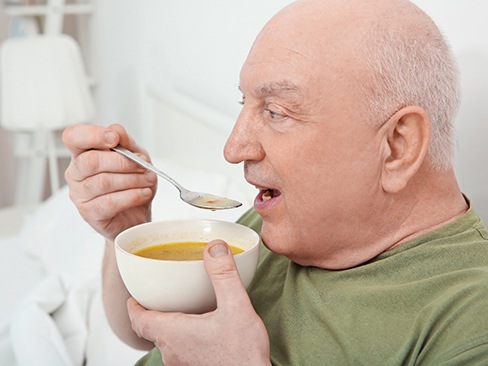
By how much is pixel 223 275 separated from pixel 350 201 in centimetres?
20

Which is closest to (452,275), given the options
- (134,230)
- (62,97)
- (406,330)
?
(406,330)

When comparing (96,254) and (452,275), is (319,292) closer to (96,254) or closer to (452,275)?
(452,275)

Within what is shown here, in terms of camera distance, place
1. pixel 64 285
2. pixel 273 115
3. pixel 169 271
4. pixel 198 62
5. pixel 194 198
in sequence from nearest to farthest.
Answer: pixel 169 271 < pixel 273 115 < pixel 194 198 < pixel 64 285 < pixel 198 62

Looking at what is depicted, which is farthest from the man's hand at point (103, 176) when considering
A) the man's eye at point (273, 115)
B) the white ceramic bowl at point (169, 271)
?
the man's eye at point (273, 115)

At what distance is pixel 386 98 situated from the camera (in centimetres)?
96

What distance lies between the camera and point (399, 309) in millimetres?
947

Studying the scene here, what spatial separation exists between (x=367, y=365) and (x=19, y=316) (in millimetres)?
859

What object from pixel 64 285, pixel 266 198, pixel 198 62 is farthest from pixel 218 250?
pixel 198 62

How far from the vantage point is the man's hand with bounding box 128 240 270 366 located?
92 cm

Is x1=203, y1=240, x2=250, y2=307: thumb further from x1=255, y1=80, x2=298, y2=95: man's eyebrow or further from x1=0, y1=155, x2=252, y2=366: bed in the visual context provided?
x1=0, y1=155, x2=252, y2=366: bed

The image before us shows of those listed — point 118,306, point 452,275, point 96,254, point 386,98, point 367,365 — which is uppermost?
point 386,98

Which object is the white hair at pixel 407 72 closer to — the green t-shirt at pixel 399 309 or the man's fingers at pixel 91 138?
the green t-shirt at pixel 399 309

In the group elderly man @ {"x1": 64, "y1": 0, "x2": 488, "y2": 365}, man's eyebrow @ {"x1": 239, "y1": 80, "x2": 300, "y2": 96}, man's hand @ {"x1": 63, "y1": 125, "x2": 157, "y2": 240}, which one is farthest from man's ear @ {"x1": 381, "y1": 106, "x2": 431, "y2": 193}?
man's hand @ {"x1": 63, "y1": 125, "x2": 157, "y2": 240}

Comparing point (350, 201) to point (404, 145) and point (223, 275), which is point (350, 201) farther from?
point (223, 275)
